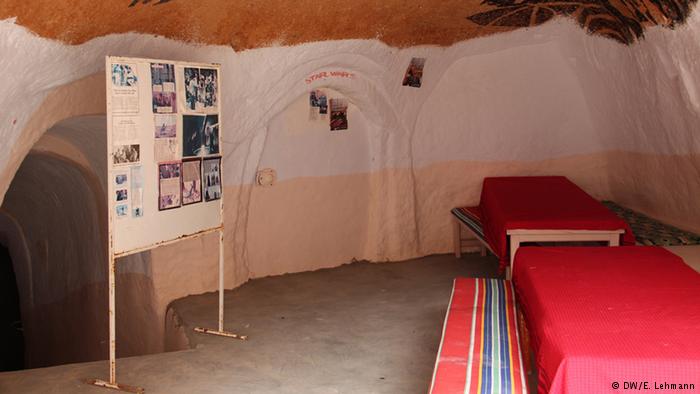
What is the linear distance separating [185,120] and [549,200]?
365 cm

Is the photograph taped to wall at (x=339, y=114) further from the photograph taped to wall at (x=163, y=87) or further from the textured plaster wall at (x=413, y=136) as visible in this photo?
the photograph taped to wall at (x=163, y=87)

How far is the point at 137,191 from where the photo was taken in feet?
16.4

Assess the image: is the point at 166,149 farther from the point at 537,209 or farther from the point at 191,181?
the point at 537,209

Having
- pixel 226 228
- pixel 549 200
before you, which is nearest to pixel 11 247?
pixel 226 228

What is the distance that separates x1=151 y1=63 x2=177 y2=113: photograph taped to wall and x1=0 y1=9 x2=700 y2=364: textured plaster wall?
46 centimetres

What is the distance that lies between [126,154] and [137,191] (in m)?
0.25

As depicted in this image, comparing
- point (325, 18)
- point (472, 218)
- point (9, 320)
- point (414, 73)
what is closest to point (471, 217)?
point (472, 218)

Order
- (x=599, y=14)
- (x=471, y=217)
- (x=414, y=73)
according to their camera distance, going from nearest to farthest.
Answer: (x=599, y=14) → (x=414, y=73) → (x=471, y=217)

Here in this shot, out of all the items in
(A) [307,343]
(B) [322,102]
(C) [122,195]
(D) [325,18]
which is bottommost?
(A) [307,343]

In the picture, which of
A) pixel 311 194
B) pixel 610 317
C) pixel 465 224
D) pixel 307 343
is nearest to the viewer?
pixel 610 317

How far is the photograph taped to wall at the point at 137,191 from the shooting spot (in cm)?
495

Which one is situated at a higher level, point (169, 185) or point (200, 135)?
point (200, 135)

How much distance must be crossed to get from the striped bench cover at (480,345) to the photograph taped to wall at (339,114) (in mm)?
2934

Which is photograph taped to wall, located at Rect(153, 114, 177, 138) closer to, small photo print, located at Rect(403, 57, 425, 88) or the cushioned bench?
small photo print, located at Rect(403, 57, 425, 88)
